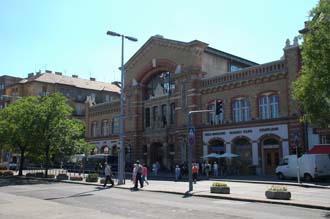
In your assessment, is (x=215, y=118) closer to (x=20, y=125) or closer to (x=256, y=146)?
(x=256, y=146)

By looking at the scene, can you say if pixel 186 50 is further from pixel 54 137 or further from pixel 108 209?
pixel 108 209

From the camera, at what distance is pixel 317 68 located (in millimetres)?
16406

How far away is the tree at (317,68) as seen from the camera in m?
16.1

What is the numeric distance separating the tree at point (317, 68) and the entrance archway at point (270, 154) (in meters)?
18.9

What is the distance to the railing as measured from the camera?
36.4 m

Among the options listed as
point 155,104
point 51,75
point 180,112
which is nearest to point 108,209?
point 180,112

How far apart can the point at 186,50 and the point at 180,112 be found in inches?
288

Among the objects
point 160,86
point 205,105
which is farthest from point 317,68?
point 160,86

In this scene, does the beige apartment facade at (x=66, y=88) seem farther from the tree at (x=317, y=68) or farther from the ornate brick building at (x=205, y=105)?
the tree at (x=317, y=68)

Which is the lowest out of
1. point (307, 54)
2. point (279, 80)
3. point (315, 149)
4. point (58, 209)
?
point (58, 209)

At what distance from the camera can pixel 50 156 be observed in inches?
1615

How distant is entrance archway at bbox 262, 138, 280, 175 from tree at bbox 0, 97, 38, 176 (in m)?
22.2

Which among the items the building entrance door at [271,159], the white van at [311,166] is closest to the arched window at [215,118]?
the building entrance door at [271,159]

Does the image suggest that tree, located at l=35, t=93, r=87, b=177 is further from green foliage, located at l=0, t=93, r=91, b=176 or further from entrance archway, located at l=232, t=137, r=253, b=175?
entrance archway, located at l=232, t=137, r=253, b=175
